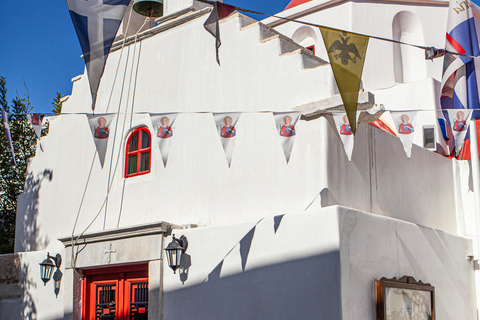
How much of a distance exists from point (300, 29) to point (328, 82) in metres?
6.64

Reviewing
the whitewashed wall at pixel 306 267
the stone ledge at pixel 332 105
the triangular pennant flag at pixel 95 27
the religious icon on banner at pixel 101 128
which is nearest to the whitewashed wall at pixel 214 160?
the stone ledge at pixel 332 105

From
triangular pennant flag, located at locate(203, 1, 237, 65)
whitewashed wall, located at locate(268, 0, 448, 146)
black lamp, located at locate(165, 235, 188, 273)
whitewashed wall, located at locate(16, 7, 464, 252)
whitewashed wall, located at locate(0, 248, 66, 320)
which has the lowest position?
whitewashed wall, located at locate(0, 248, 66, 320)

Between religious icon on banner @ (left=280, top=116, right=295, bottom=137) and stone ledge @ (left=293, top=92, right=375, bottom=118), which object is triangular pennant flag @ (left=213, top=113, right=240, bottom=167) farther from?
stone ledge @ (left=293, top=92, right=375, bottom=118)

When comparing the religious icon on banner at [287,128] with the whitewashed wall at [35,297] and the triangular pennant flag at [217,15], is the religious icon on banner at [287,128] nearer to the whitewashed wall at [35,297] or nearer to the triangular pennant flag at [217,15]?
the triangular pennant flag at [217,15]

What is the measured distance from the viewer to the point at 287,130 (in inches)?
305

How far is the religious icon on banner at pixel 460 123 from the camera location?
28.0ft

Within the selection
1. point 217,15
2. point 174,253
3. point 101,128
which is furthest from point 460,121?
point 101,128

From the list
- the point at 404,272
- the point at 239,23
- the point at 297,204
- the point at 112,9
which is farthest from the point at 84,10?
the point at 404,272

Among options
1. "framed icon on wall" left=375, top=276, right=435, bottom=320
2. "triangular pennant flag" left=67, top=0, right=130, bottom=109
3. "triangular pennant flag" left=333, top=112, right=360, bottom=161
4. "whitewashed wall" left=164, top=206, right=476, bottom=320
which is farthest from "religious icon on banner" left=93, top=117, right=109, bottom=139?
"framed icon on wall" left=375, top=276, right=435, bottom=320

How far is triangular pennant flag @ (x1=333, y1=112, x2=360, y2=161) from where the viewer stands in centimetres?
763

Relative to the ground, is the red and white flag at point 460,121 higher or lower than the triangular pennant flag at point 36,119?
lower

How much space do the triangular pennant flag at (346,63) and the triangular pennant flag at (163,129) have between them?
252cm

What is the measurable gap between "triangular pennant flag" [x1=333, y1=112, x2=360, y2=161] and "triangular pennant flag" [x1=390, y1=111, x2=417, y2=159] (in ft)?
2.96

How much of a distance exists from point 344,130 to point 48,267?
5.27 m
